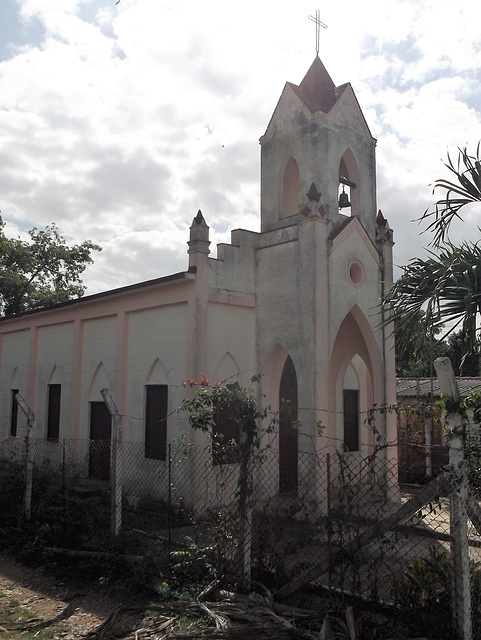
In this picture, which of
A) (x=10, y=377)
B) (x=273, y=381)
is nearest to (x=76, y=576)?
(x=273, y=381)

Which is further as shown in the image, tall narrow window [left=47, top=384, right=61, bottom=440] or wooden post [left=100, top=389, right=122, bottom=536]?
tall narrow window [left=47, top=384, right=61, bottom=440]

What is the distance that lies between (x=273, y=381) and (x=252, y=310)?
182cm

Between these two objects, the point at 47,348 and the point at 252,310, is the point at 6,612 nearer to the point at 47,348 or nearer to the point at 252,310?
the point at 252,310

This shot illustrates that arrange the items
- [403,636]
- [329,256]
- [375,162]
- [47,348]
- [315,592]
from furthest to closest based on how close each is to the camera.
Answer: [47,348] → [375,162] → [329,256] → [315,592] → [403,636]

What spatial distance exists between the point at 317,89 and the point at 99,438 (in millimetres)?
11523

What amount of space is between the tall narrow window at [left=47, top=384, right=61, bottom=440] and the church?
2207mm

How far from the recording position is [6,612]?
6.39 m

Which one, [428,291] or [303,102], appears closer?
[428,291]

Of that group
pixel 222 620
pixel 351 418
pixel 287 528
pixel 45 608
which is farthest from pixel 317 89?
pixel 45 608

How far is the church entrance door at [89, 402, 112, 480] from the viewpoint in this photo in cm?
1575

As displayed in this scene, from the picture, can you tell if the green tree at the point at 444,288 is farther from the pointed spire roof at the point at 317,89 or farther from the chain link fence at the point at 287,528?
the pointed spire roof at the point at 317,89

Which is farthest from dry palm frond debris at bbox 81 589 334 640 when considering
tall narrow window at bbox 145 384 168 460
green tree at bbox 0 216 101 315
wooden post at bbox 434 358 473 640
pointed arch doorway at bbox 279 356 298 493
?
green tree at bbox 0 216 101 315

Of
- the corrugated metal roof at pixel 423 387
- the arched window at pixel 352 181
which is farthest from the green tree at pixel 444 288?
the corrugated metal roof at pixel 423 387

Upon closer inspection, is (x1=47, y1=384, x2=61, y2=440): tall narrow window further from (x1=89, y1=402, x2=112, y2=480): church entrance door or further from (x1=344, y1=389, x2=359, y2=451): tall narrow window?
(x1=344, y1=389, x2=359, y2=451): tall narrow window
